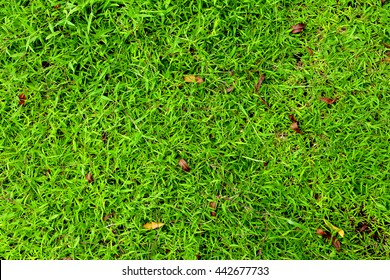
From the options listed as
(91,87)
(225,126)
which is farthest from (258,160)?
(91,87)

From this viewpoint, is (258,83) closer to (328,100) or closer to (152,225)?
(328,100)

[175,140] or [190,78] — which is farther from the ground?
[190,78]

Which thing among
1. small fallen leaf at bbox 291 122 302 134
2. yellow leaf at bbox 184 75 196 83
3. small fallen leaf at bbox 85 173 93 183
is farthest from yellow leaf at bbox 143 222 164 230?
small fallen leaf at bbox 291 122 302 134

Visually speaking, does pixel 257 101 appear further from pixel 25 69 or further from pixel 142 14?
pixel 25 69

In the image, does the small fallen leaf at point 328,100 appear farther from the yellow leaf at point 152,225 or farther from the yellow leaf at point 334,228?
the yellow leaf at point 152,225

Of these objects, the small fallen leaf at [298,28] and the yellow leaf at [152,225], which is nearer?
the yellow leaf at [152,225]

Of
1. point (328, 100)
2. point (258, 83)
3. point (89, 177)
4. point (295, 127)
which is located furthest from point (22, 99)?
point (328, 100)

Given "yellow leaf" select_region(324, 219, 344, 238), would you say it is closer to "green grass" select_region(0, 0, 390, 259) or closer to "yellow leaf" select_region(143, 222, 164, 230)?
"green grass" select_region(0, 0, 390, 259)

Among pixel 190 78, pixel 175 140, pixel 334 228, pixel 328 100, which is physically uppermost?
pixel 190 78

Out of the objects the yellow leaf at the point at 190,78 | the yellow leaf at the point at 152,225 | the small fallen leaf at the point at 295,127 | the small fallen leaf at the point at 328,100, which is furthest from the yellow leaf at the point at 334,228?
the yellow leaf at the point at 190,78
